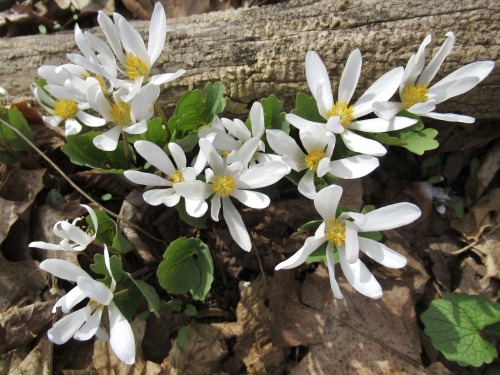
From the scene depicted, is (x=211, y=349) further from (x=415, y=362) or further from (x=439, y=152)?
(x=439, y=152)

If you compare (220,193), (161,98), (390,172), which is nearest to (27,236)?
(161,98)

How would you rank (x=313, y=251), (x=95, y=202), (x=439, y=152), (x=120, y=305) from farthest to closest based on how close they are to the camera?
1. (x=439, y=152)
2. (x=95, y=202)
3. (x=120, y=305)
4. (x=313, y=251)

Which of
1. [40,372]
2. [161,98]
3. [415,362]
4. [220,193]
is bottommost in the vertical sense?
[415,362]

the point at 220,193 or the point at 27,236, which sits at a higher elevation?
the point at 220,193

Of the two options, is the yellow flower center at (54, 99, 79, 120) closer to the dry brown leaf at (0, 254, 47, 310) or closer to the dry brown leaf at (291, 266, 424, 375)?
the dry brown leaf at (0, 254, 47, 310)

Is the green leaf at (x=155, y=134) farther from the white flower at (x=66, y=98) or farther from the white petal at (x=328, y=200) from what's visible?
the white petal at (x=328, y=200)

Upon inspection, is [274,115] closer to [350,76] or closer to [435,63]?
[350,76]

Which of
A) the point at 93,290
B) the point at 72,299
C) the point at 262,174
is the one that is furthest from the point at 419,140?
the point at 72,299
